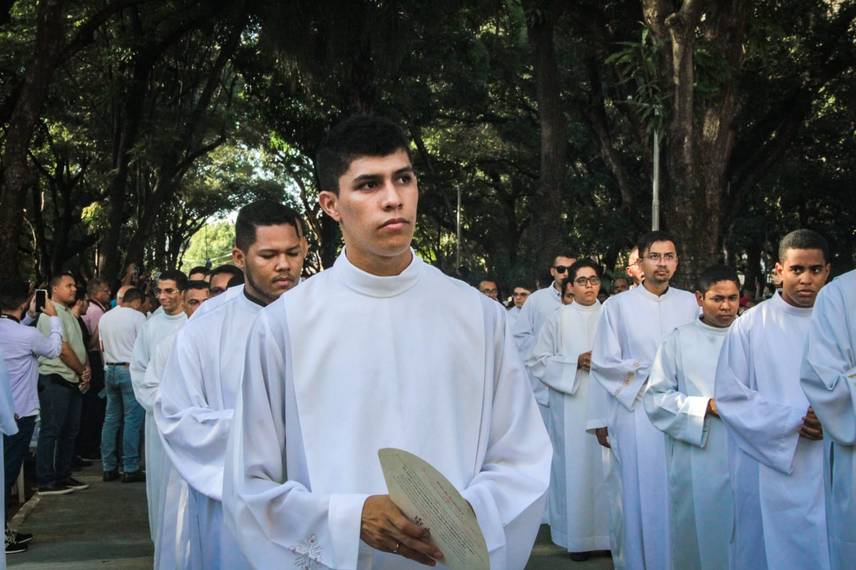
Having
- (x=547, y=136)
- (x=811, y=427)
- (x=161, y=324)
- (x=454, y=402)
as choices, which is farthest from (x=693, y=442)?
(x=547, y=136)

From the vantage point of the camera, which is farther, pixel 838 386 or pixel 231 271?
pixel 231 271

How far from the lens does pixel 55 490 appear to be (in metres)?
12.4

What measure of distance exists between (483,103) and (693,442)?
1043 inches

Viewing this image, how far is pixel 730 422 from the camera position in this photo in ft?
21.4

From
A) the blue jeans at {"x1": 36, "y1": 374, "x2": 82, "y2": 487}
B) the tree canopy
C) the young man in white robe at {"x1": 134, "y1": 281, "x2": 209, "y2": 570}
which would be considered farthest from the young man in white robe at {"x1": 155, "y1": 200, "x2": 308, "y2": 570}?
the tree canopy

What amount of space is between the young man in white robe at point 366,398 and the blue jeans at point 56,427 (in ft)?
29.0

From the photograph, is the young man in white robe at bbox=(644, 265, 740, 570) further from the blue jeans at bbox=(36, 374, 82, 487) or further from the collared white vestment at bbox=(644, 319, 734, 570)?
the blue jeans at bbox=(36, 374, 82, 487)

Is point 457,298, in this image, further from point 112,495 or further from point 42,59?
point 42,59

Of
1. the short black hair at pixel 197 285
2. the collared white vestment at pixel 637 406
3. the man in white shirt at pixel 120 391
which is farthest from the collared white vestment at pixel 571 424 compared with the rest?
the man in white shirt at pixel 120 391

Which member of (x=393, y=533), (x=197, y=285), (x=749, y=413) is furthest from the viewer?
(x=197, y=285)

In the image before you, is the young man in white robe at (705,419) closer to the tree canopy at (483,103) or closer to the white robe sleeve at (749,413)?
the white robe sleeve at (749,413)

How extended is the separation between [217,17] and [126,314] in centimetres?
1021

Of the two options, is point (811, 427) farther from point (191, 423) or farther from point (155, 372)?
point (155, 372)

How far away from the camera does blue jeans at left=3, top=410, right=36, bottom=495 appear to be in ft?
31.3
